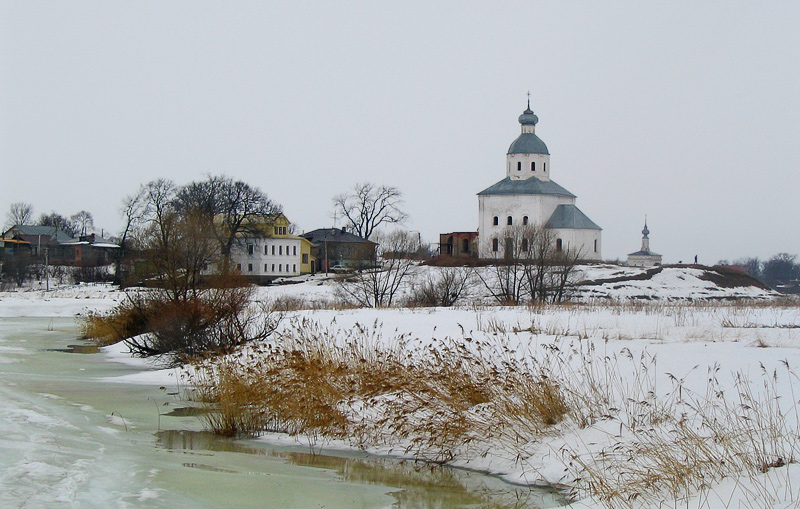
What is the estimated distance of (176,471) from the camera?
9.86 metres

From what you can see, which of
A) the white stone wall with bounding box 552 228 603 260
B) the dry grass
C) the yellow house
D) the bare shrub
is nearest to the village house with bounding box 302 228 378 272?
the yellow house

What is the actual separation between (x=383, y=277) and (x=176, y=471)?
43.2m

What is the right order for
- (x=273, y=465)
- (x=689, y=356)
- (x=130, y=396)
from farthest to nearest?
1. (x=130, y=396)
2. (x=689, y=356)
3. (x=273, y=465)

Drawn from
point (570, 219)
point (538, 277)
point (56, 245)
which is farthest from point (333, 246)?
point (538, 277)

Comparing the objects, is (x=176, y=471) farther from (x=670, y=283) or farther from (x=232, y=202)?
(x=232, y=202)

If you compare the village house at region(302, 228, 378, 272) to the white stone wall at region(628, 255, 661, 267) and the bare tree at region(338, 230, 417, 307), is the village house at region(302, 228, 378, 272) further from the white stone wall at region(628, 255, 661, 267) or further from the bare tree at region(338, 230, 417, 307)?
the bare tree at region(338, 230, 417, 307)

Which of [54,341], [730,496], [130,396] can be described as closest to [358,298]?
[54,341]

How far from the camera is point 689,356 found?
1284 centimetres

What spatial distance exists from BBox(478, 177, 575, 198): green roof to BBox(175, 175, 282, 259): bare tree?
21.9 metres

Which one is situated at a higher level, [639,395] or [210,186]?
[210,186]

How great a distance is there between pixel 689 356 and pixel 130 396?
10.0 metres

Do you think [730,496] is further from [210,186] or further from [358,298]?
[210,186]

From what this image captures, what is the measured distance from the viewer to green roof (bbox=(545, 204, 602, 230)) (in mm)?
79688

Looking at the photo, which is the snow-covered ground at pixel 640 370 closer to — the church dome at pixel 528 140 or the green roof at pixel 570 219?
the green roof at pixel 570 219
